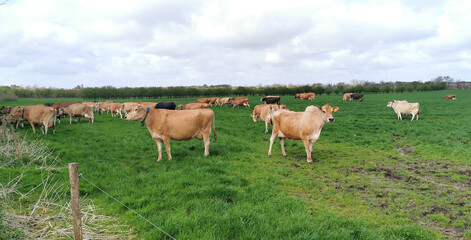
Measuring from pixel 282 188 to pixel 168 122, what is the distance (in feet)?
15.5

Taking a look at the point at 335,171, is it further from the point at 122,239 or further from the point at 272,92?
the point at 272,92

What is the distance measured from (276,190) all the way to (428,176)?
16.2 feet

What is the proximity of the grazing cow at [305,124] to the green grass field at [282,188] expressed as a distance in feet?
2.96

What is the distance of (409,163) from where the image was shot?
28.1 feet

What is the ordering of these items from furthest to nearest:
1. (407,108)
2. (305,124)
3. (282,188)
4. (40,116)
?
(407,108), (40,116), (305,124), (282,188)

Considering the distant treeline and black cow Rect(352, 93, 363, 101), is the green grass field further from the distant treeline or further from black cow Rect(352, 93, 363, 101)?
the distant treeline

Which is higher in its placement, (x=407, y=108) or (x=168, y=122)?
(x=168, y=122)

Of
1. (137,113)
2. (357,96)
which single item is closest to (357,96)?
(357,96)

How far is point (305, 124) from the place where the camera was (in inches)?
350

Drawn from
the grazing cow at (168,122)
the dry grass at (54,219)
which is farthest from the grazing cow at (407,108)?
the dry grass at (54,219)

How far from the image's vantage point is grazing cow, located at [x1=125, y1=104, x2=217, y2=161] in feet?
28.1

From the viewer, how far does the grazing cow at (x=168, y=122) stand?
28.1 ft

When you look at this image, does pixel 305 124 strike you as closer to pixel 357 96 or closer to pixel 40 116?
pixel 40 116

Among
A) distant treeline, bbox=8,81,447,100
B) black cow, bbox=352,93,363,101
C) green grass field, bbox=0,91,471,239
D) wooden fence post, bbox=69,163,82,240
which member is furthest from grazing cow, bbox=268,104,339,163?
distant treeline, bbox=8,81,447,100
